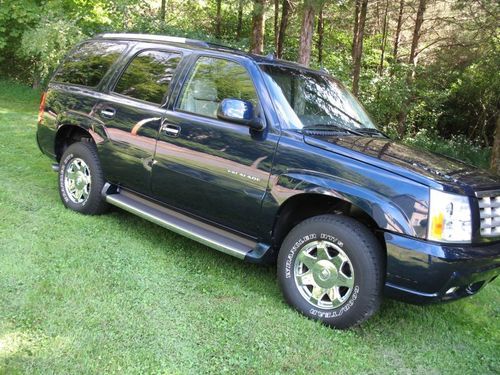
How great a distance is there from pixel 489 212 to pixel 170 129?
104 inches

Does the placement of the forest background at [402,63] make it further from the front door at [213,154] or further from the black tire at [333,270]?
the black tire at [333,270]

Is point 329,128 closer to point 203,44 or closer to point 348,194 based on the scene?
point 348,194

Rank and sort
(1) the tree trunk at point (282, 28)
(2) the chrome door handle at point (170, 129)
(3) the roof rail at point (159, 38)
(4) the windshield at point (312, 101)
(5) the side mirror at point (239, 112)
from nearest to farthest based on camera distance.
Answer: (5) the side mirror at point (239, 112) < (4) the windshield at point (312, 101) < (2) the chrome door handle at point (170, 129) < (3) the roof rail at point (159, 38) < (1) the tree trunk at point (282, 28)

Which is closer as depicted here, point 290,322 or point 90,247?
point 290,322

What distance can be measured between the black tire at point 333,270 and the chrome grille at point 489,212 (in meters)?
0.72

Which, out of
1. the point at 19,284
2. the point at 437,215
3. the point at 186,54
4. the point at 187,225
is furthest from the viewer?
the point at 186,54

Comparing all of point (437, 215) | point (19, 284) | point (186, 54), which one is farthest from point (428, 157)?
point (19, 284)

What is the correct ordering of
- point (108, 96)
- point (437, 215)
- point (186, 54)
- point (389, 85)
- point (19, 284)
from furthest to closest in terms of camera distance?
1. point (389, 85)
2. point (108, 96)
3. point (186, 54)
4. point (19, 284)
5. point (437, 215)

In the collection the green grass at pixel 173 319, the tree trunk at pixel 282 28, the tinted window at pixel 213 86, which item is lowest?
the green grass at pixel 173 319

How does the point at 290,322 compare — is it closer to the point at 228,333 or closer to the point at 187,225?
the point at 228,333

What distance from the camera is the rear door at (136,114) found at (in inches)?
176

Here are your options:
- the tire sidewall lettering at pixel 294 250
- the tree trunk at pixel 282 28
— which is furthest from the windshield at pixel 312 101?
the tree trunk at pixel 282 28

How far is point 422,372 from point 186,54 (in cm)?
327

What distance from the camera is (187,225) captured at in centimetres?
420
